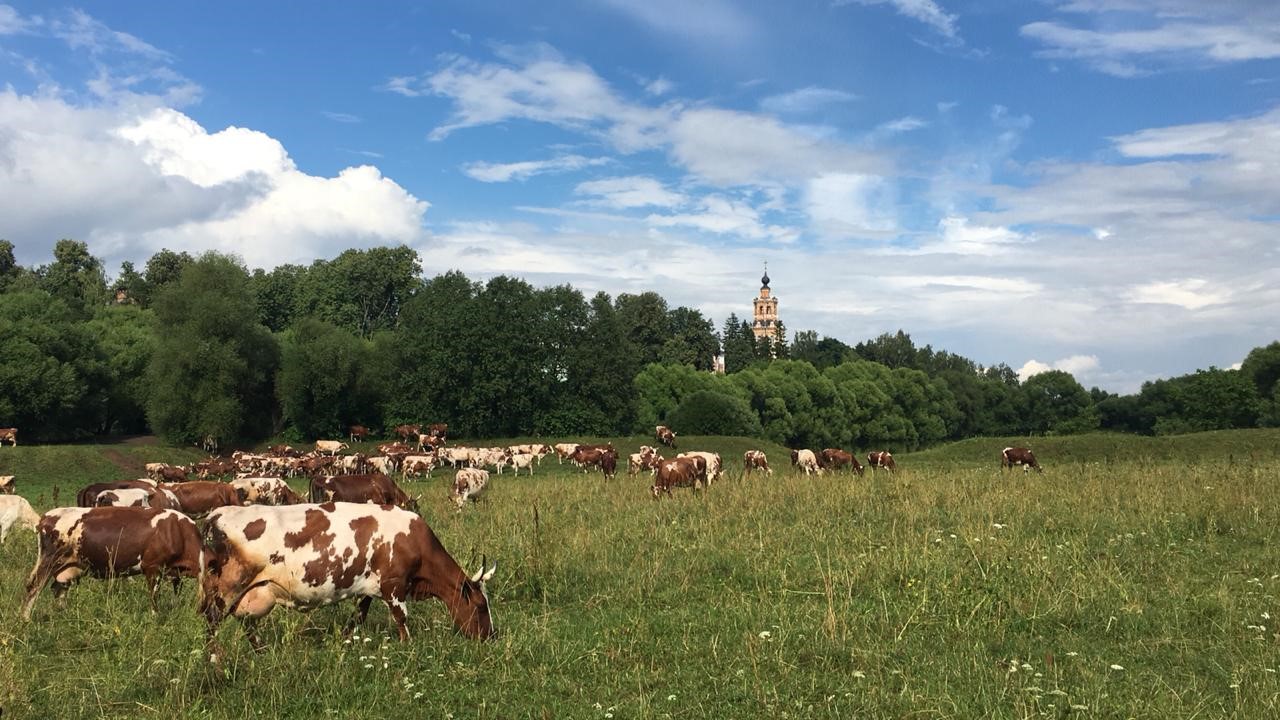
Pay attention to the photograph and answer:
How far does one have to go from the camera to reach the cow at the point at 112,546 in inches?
445

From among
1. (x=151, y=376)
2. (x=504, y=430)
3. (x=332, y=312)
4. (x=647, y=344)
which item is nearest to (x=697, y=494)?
(x=504, y=430)

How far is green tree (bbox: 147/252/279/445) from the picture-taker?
190 feet

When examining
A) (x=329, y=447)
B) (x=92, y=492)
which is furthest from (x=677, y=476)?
(x=329, y=447)

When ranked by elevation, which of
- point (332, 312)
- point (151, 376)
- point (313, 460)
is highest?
point (332, 312)

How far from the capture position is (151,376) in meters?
59.0

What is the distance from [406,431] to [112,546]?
158ft

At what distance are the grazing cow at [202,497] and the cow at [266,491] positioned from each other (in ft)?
→ 8.62

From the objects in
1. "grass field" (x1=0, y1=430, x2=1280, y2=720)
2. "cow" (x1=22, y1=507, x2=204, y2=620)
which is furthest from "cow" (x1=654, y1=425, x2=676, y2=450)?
"cow" (x1=22, y1=507, x2=204, y2=620)

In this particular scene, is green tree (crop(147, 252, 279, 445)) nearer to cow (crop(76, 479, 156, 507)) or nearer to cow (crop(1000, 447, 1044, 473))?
cow (crop(76, 479, 156, 507))

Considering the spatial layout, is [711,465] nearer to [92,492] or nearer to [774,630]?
[92,492]

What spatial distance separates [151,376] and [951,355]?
5550 inches

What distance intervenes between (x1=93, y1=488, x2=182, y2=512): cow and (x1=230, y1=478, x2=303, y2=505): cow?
567cm

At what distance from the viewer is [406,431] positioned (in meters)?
58.7

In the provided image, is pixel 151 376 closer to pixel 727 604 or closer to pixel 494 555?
pixel 494 555
